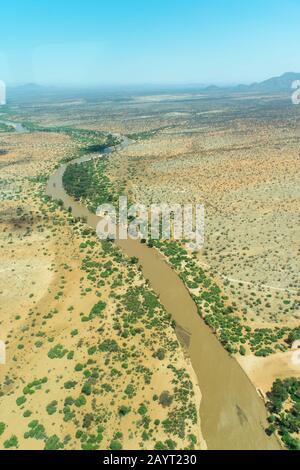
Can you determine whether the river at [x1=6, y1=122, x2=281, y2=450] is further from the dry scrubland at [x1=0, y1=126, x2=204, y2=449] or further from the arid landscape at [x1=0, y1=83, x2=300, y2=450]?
the dry scrubland at [x1=0, y1=126, x2=204, y2=449]

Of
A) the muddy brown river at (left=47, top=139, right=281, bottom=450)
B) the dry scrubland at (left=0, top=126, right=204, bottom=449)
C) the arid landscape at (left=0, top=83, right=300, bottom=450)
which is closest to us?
the muddy brown river at (left=47, top=139, right=281, bottom=450)

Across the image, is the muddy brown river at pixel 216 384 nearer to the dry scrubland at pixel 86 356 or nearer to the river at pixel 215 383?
the river at pixel 215 383

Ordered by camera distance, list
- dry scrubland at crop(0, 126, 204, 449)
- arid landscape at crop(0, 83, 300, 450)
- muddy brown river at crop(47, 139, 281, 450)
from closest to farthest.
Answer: muddy brown river at crop(47, 139, 281, 450) < dry scrubland at crop(0, 126, 204, 449) < arid landscape at crop(0, 83, 300, 450)

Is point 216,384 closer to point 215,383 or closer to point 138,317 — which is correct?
point 215,383

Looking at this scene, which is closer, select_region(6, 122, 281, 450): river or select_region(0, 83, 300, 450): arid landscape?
select_region(6, 122, 281, 450): river

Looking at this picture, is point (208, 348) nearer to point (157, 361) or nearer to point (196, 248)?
point (157, 361)

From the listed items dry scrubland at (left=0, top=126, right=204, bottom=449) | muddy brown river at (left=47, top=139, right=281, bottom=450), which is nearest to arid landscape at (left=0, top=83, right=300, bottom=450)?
dry scrubland at (left=0, top=126, right=204, bottom=449)

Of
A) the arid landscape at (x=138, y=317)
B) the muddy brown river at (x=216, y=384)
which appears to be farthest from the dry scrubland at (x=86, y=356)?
the muddy brown river at (x=216, y=384)
